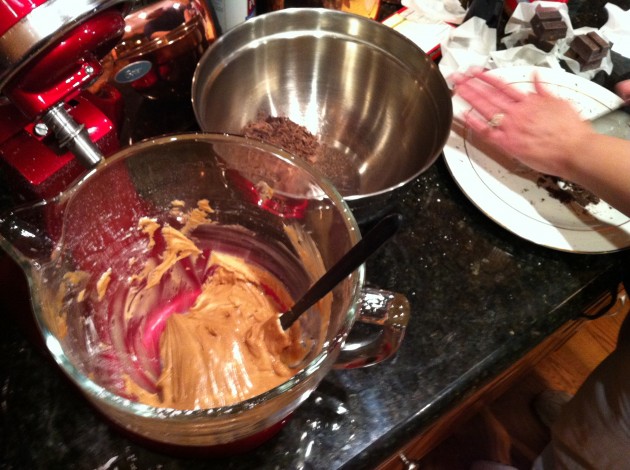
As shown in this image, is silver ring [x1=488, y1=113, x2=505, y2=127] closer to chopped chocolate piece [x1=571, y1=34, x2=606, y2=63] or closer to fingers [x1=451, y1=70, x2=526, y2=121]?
fingers [x1=451, y1=70, x2=526, y2=121]

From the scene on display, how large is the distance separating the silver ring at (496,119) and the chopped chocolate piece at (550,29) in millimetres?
264

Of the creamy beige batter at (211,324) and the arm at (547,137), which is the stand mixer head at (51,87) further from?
the arm at (547,137)

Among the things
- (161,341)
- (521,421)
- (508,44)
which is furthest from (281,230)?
(521,421)

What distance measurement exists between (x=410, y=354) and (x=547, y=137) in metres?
0.42

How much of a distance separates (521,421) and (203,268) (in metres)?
1.12


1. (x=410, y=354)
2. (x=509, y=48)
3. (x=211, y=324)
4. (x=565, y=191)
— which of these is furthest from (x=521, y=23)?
(x=211, y=324)

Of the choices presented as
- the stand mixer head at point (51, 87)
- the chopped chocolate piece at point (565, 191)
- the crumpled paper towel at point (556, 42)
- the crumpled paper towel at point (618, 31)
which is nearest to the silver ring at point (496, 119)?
the chopped chocolate piece at point (565, 191)

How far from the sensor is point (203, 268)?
2.23 feet

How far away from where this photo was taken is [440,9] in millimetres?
1056

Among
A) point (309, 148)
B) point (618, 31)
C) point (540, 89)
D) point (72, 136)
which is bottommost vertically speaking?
point (618, 31)

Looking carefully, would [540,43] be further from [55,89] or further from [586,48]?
[55,89]

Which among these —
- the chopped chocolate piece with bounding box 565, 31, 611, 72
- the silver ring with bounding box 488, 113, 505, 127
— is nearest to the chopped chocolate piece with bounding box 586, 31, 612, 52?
the chopped chocolate piece with bounding box 565, 31, 611, 72

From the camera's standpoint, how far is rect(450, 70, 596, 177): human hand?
84cm

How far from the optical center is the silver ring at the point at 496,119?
90 centimetres
